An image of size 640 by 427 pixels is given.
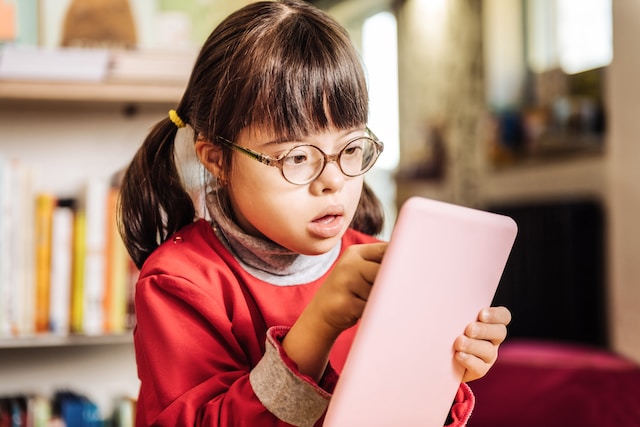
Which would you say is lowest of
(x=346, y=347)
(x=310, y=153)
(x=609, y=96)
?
(x=346, y=347)

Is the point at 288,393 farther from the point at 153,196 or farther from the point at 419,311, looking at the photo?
the point at 153,196

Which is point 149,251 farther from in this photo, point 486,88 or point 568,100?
point 486,88

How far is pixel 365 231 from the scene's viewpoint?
1119mm

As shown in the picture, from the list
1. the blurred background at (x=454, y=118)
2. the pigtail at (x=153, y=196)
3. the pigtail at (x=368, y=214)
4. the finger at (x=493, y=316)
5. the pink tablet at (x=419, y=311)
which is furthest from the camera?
the blurred background at (x=454, y=118)

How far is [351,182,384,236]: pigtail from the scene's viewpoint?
1.10 m

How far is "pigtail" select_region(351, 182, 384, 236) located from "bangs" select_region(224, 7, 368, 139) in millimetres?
279

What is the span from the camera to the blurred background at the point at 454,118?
1.77 meters

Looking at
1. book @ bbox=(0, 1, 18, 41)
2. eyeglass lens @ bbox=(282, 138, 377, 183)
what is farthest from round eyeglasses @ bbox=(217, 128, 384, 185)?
book @ bbox=(0, 1, 18, 41)

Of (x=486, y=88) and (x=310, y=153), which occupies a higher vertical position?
(x=486, y=88)

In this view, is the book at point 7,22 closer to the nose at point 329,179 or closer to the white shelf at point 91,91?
the white shelf at point 91,91

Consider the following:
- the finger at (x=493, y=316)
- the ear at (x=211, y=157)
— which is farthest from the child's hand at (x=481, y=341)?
the ear at (x=211, y=157)

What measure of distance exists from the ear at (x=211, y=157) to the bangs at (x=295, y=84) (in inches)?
2.1

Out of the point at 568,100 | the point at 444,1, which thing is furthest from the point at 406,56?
the point at 568,100

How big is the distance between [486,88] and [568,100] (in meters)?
1.05
